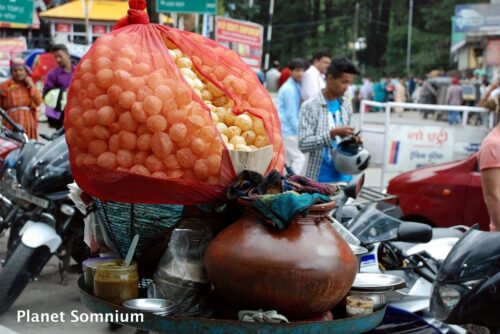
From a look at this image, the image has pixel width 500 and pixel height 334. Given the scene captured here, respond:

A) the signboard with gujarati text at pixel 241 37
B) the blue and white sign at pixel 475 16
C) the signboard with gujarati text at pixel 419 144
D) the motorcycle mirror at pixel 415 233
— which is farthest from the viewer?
the blue and white sign at pixel 475 16

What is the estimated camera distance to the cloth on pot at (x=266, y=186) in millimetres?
2299

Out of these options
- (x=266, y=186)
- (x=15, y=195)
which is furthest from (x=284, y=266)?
(x=15, y=195)

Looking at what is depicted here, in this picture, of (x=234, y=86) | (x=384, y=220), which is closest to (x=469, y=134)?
Result: (x=384, y=220)

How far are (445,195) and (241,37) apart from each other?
693 cm

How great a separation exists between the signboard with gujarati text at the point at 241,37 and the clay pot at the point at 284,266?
9.92m

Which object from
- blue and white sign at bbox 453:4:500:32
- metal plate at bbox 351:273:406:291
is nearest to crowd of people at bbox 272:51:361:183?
metal plate at bbox 351:273:406:291

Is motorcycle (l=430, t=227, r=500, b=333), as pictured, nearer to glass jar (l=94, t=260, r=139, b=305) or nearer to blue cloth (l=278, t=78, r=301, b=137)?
glass jar (l=94, t=260, r=139, b=305)

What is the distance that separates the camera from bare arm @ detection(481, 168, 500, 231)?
427 cm

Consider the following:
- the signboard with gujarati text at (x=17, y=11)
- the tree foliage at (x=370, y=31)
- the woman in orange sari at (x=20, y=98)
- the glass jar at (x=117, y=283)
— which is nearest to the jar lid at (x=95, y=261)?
the glass jar at (x=117, y=283)

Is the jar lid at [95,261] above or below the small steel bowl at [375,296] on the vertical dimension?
above

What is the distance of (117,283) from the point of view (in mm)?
2316

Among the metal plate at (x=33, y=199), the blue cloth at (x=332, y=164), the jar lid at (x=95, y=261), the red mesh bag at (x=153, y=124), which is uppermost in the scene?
the red mesh bag at (x=153, y=124)

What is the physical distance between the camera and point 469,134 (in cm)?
904

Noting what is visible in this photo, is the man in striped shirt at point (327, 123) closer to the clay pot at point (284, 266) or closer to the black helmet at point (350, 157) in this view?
the black helmet at point (350, 157)
